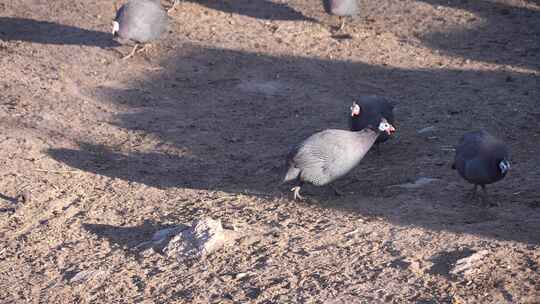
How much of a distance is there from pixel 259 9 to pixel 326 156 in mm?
5306

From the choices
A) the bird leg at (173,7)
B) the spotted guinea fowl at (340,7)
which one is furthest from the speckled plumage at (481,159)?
the bird leg at (173,7)

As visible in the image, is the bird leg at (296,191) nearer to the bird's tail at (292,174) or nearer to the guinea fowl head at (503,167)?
the bird's tail at (292,174)

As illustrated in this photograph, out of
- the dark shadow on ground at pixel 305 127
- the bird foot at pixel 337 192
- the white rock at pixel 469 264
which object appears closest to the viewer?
the white rock at pixel 469 264

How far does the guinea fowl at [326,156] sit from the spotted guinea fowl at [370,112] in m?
0.97

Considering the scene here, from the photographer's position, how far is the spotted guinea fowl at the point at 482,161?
5.49 m

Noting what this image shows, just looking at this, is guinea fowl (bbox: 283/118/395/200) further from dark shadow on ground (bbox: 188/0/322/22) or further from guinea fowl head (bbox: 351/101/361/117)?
dark shadow on ground (bbox: 188/0/322/22)

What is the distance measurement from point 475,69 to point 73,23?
15.9 feet

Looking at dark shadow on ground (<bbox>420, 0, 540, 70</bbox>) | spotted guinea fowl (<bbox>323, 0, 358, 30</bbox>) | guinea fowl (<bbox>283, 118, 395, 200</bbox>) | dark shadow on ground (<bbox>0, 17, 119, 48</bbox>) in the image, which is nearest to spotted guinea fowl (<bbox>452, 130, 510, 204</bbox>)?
guinea fowl (<bbox>283, 118, 395, 200</bbox>)

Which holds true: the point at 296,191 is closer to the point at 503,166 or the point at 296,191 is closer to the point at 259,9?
the point at 503,166

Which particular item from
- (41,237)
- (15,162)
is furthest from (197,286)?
(15,162)

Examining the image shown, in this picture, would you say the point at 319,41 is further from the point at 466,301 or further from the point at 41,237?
the point at 466,301

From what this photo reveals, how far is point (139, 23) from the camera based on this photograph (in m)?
9.10

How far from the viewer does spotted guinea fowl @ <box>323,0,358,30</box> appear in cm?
976

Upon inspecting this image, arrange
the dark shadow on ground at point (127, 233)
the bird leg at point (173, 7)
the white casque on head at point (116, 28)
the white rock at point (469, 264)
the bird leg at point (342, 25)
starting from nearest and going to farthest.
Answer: the white rock at point (469, 264), the dark shadow on ground at point (127, 233), the white casque on head at point (116, 28), the bird leg at point (342, 25), the bird leg at point (173, 7)
